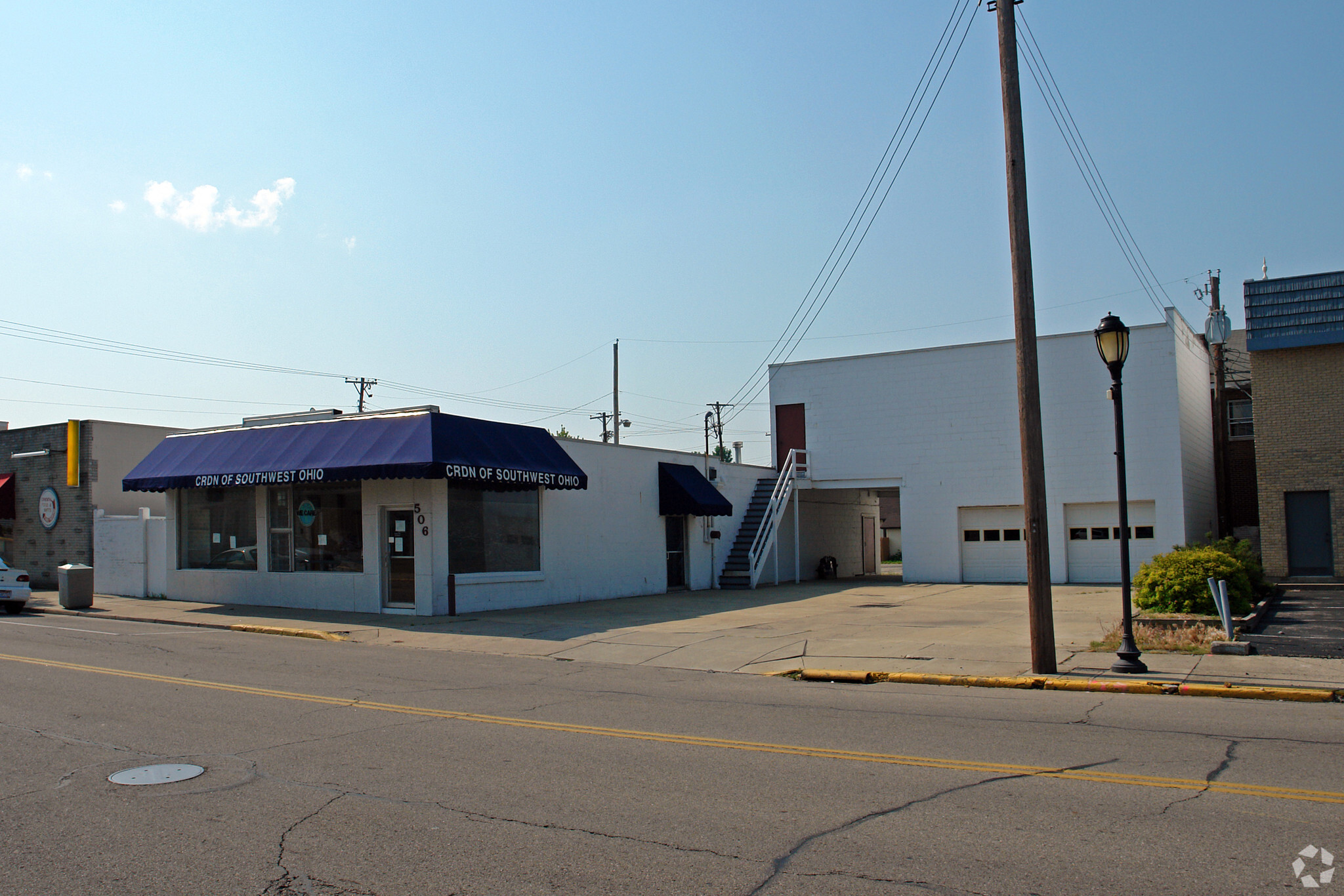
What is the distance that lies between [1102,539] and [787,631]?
15.3 metres

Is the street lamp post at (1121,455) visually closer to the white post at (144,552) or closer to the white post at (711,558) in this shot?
the white post at (711,558)

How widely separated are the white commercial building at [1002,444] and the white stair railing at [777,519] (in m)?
0.47

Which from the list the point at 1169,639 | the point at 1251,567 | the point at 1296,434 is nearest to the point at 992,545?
the point at 1296,434

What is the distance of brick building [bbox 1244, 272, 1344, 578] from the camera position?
24.8 m

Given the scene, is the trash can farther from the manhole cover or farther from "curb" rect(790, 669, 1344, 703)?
the manhole cover

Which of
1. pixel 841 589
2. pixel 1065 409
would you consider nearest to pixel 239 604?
pixel 841 589

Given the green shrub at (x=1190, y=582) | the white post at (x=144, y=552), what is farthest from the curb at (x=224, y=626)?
the green shrub at (x=1190, y=582)

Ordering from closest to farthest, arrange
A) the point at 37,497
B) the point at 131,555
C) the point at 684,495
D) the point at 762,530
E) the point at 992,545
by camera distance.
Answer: the point at 131,555 → the point at 684,495 → the point at 37,497 → the point at 992,545 → the point at 762,530

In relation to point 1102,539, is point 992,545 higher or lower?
lower

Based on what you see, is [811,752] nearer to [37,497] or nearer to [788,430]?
[788,430]

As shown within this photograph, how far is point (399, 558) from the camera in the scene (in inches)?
822

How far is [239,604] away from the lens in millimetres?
22844

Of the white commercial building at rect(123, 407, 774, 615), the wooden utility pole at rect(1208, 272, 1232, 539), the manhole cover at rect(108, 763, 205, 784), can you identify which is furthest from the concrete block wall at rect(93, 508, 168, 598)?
the wooden utility pole at rect(1208, 272, 1232, 539)

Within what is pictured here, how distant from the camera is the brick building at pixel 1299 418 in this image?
24812mm
